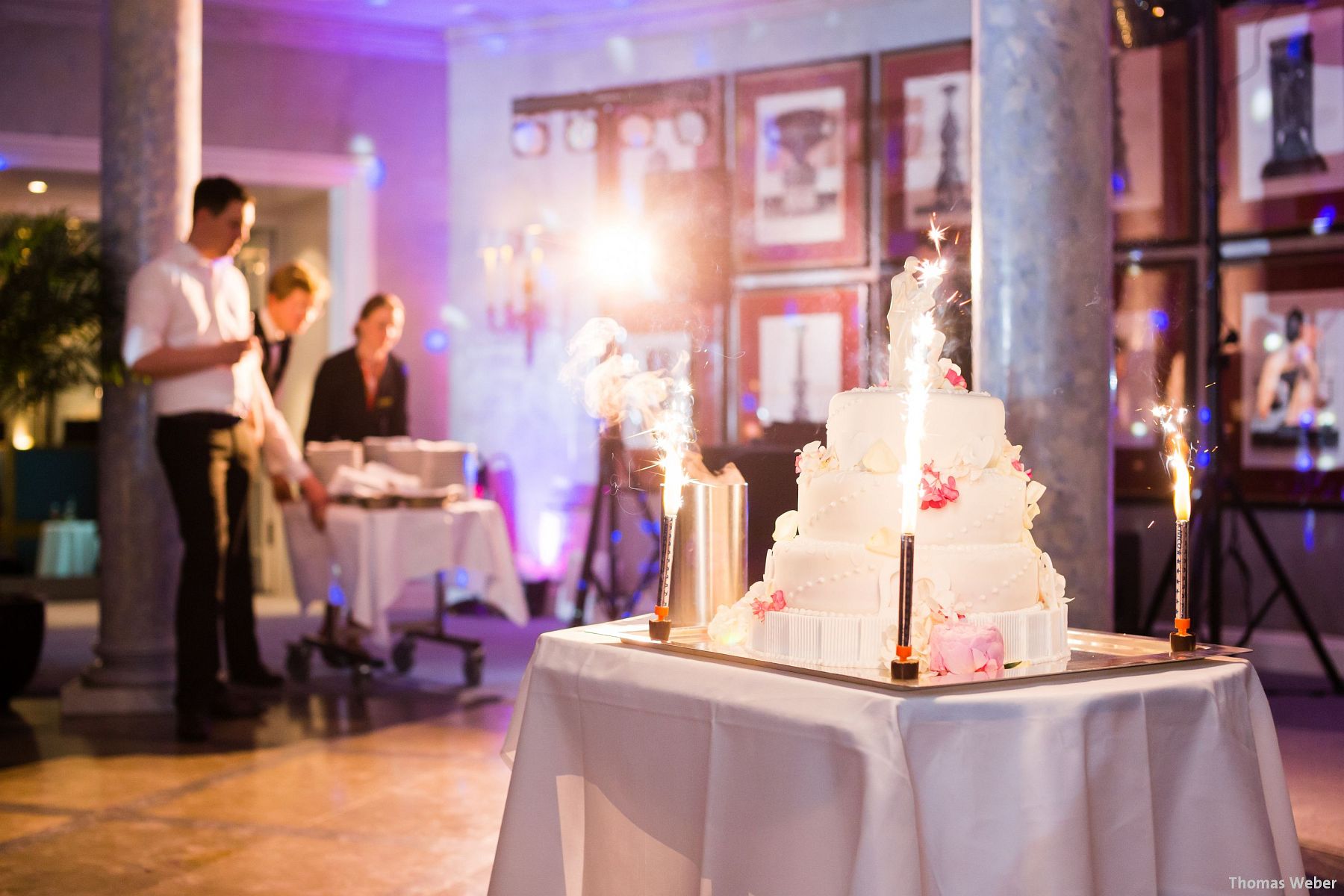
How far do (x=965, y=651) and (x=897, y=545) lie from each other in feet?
0.75

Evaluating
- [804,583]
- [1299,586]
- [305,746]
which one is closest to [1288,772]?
[1299,586]

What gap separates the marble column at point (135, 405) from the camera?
5.21 metres

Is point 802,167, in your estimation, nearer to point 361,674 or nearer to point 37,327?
point 361,674

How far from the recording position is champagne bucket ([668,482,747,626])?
2.56m

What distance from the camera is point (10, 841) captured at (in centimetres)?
349

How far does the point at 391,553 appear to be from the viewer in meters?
5.38

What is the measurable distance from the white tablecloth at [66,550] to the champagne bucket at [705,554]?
845 centimetres

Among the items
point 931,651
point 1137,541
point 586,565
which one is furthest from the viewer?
point 586,565

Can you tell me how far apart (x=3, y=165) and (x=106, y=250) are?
11.0 ft

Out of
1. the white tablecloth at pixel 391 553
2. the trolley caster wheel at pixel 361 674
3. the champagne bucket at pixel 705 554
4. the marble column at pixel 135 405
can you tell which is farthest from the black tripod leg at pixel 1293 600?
the marble column at pixel 135 405

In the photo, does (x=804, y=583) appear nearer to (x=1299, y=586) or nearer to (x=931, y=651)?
(x=931, y=651)

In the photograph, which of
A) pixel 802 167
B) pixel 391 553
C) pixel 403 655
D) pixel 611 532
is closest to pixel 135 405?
pixel 391 553

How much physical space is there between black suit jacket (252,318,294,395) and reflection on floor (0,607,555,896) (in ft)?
4.70

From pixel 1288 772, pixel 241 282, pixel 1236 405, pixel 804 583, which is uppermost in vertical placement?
pixel 241 282
